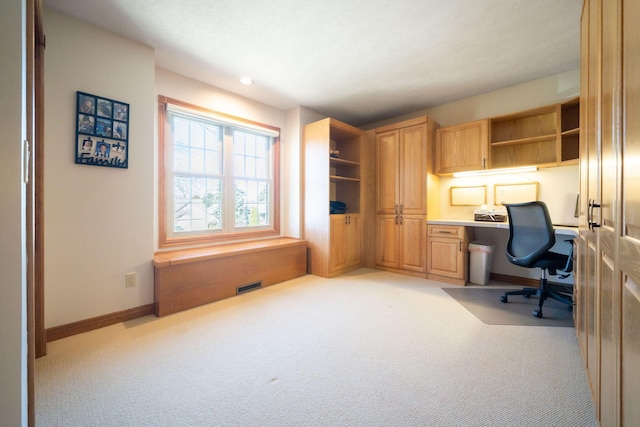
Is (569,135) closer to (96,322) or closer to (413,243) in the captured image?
(413,243)

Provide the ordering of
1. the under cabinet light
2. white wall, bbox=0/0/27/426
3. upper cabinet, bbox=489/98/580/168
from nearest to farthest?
1. white wall, bbox=0/0/27/426
2. upper cabinet, bbox=489/98/580/168
3. the under cabinet light

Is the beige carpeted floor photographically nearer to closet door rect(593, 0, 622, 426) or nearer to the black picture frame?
closet door rect(593, 0, 622, 426)

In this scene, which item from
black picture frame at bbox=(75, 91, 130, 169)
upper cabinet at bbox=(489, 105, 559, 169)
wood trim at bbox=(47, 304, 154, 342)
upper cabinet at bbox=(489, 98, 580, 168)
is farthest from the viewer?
upper cabinet at bbox=(489, 105, 559, 169)

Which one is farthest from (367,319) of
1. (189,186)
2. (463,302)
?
(189,186)

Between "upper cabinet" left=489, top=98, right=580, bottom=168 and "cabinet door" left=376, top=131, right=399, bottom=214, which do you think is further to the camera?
"cabinet door" left=376, top=131, right=399, bottom=214

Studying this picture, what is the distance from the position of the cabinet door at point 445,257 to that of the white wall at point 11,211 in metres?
3.71

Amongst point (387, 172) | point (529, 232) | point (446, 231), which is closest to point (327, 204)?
point (387, 172)

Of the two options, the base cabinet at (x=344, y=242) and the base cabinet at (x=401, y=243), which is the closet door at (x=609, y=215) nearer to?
the base cabinet at (x=401, y=243)

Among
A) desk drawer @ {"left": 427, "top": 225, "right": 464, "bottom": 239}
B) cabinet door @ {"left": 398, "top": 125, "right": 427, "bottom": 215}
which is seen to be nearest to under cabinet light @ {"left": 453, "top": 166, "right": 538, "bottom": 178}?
cabinet door @ {"left": 398, "top": 125, "right": 427, "bottom": 215}

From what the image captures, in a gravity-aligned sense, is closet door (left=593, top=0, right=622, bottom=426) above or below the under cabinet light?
below

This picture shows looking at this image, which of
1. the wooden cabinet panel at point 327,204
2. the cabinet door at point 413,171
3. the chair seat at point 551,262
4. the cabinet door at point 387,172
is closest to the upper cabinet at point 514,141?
the cabinet door at point 413,171

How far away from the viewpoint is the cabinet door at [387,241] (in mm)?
3904

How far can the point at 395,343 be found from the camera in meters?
1.88

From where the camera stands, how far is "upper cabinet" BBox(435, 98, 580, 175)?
2916mm
